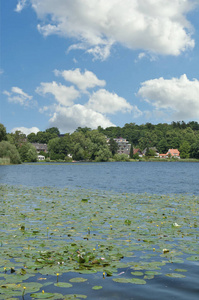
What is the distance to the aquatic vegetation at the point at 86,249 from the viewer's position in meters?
6.24

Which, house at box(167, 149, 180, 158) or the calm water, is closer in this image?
the calm water

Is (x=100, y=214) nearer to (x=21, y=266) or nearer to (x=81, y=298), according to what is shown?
(x=21, y=266)

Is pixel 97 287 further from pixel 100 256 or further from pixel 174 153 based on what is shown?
pixel 174 153

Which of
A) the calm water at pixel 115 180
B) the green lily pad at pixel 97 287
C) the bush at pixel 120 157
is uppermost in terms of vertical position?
the bush at pixel 120 157

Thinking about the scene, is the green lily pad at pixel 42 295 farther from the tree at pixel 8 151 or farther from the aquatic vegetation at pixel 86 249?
the tree at pixel 8 151

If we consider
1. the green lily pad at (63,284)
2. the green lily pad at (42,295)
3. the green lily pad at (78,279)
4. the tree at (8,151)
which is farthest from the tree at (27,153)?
the green lily pad at (42,295)

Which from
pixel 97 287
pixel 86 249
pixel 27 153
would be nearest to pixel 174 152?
pixel 27 153

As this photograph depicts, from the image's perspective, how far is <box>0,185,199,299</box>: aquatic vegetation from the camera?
20.5 ft

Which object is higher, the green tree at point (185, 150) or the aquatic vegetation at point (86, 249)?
the green tree at point (185, 150)

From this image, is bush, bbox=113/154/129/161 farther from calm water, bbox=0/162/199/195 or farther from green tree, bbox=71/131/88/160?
calm water, bbox=0/162/199/195

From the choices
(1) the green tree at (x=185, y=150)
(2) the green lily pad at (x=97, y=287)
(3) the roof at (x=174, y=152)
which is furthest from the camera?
(3) the roof at (x=174, y=152)

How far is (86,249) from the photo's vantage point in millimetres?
8398

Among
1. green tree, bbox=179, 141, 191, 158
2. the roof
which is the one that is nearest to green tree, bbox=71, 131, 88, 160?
the roof

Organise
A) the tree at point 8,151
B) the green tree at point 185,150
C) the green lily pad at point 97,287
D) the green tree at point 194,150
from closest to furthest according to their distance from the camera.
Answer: the green lily pad at point 97,287, the tree at point 8,151, the green tree at point 194,150, the green tree at point 185,150
